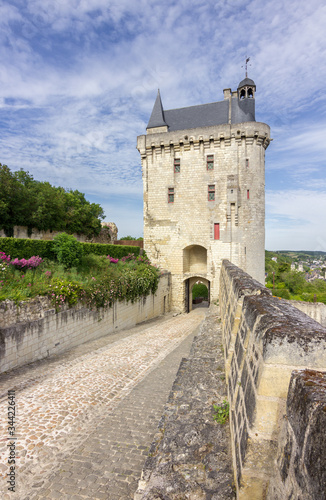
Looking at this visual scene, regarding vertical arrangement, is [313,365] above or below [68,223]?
below

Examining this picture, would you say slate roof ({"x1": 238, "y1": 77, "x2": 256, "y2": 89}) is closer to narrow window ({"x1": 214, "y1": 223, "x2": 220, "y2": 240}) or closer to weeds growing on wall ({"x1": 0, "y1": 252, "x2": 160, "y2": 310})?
narrow window ({"x1": 214, "y1": 223, "x2": 220, "y2": 240})

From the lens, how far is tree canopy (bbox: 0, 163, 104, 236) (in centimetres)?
1967

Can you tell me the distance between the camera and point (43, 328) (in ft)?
24.4

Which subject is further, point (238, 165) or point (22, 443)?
point (238, 165)

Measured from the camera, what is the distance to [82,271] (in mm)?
11719

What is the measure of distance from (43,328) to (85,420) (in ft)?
11.7

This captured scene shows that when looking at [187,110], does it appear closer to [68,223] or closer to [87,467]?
[68,223]

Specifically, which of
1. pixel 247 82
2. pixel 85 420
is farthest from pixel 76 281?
pixel 247 82

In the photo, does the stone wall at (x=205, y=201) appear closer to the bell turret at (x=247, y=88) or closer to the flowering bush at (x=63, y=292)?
the bell turret at (x=247, y=88)

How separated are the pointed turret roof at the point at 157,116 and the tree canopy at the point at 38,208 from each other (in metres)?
10.3

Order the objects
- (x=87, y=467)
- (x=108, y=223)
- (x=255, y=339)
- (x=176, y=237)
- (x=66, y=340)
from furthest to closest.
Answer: (x=108, y=223)
(x=176, y=237)
(x=66, y=340)
(x=87, y=467)
(x=255, y=339)

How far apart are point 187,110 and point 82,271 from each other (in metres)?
14.4

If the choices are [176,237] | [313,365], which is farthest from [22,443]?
[176,237]

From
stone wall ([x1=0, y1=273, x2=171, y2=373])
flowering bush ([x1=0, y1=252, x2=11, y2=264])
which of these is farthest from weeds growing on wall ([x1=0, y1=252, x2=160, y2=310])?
stone wall ([x1=0, y1=273, x2=171, y2=373])
